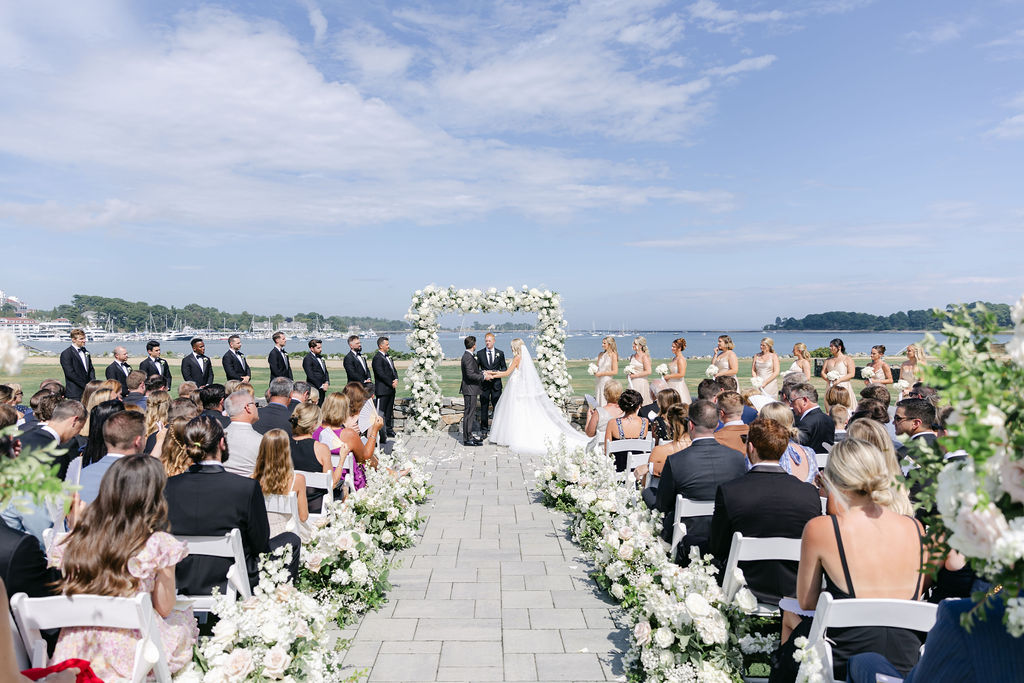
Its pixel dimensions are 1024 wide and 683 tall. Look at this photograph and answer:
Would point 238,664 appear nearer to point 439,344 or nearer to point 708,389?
point 708,389

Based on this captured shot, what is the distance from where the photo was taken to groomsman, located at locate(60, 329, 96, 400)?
10812mm

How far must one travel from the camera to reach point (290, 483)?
442cm

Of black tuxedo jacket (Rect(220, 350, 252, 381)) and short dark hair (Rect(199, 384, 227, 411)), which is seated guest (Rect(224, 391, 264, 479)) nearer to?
short dark hair (Rect(199, 384, 227, 411))

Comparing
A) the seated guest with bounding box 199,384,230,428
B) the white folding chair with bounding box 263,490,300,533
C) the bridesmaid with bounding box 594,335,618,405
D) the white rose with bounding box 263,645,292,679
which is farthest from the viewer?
the bridesmaid with bounding box 594,335,618,405

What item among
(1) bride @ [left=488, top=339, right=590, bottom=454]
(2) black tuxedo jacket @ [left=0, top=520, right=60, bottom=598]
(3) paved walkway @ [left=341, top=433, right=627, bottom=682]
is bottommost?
(3) paved walkway @ [left=341, top=433, right=627, bottom=682]

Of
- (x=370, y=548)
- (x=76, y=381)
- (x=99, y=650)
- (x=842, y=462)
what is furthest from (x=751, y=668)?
(x=76, y=381)

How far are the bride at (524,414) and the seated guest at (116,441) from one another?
24.6 ft

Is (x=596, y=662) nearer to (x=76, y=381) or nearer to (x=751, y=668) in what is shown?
(x=751, y=668)

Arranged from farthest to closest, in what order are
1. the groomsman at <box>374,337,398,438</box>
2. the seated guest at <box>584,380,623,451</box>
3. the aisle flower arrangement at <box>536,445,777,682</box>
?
1. the groomsman at <box>374,337,398,438</box>
2. the seated guest at <box>584,380,623,451</box>
3. the aisle flower arrangement at <box>536,445,777,682</box>

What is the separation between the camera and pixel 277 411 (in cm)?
625

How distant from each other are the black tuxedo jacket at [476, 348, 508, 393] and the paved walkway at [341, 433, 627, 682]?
467 cm

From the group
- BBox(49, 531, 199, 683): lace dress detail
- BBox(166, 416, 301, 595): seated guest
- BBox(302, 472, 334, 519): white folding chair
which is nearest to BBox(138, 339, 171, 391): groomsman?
BBox(302, 472, 334, 519): white folding chair

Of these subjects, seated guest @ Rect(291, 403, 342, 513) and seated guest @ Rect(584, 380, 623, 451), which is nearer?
seated guest @ Rect(291, 403, 342, 513)

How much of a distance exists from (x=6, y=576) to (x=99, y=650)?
1.70 feet
